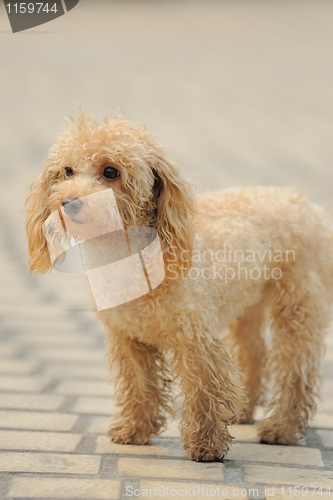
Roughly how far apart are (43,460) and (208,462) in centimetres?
64

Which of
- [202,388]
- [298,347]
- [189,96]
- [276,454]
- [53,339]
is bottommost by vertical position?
[189,96]

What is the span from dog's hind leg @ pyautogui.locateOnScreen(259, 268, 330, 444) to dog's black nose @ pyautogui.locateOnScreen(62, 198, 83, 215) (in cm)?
119

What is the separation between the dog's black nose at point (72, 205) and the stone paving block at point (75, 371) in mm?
1640

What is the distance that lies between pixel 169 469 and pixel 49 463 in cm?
45

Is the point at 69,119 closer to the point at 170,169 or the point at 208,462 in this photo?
the point at 170,169

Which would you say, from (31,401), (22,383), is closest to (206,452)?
(31,401)

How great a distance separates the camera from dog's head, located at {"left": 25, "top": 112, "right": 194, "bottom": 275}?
2004 millimetres

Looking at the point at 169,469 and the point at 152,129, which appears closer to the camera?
the point at 169,469

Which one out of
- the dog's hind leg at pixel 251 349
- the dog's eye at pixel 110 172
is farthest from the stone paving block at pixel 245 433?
the dog's eye at pixel 110 172

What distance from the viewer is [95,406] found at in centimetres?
293

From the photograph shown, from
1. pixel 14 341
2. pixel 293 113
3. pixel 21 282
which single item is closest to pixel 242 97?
pixel 293 113

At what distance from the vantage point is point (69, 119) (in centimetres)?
224

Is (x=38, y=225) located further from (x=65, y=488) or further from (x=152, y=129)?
(x=152, y=129)

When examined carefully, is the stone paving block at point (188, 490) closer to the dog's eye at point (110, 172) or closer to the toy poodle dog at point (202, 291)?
the toy poodle dog at point (202, 291)
